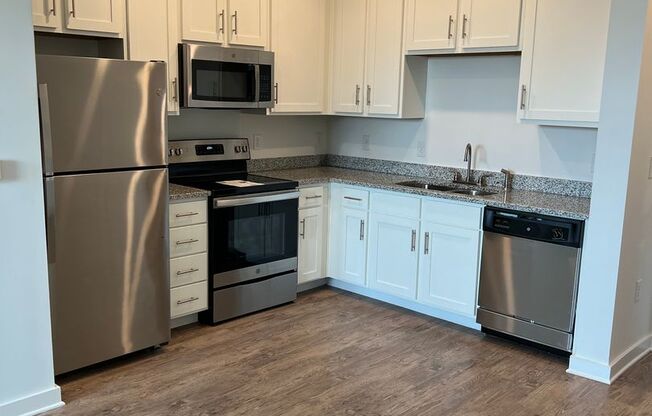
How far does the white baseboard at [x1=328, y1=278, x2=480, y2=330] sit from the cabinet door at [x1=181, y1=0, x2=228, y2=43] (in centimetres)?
210

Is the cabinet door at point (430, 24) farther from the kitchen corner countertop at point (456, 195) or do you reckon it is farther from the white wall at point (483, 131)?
the kitchen corner countertop at point (456, 195)

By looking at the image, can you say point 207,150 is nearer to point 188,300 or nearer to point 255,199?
point 255,199

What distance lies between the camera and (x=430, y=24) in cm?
426

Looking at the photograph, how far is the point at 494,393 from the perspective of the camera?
318 centimetres

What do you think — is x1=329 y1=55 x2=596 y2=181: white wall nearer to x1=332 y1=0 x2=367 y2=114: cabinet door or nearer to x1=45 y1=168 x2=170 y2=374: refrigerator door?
x1=332 y1=0 x2=367 y2=114: cabinet door

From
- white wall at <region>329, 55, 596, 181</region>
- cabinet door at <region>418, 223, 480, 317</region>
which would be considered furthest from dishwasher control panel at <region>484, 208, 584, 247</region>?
white wall at <region>329, 55, 596, 181</region>

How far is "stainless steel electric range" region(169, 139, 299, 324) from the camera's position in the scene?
392cm

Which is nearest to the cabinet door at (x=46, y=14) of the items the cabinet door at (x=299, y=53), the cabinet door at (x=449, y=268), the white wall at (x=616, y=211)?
the cabinet door at (x=299, y=53)

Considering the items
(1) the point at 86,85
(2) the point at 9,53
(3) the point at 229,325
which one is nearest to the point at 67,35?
(1) the point at 86,85

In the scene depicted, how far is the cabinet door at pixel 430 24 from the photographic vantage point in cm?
414

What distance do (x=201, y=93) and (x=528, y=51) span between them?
2.10 m

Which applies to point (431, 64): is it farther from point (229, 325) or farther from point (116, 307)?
point (116, 307)

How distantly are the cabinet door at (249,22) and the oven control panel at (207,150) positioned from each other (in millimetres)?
747

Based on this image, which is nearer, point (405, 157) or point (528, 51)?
point (528, 51)
